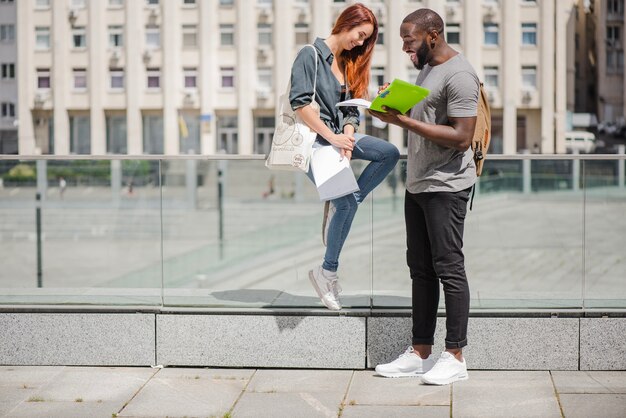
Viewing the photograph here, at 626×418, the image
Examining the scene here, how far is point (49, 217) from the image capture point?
9.83 metres

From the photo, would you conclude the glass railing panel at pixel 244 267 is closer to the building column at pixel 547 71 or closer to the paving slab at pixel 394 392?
the paving slab at pixel 394 392

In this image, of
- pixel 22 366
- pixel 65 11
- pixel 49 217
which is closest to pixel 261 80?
pixel 65 11

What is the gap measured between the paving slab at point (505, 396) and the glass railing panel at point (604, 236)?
66cm

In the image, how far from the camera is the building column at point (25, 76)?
231ft

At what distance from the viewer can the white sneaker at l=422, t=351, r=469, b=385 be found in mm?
5082

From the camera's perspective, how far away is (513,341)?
18.0 ft

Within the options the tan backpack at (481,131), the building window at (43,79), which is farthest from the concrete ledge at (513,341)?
the building window at (43,79)

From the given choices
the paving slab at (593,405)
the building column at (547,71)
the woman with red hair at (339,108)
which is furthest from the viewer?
the building column at (547,71)

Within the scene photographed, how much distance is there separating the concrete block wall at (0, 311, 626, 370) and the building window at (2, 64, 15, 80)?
6861 cm

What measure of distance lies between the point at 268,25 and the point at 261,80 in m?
3.57

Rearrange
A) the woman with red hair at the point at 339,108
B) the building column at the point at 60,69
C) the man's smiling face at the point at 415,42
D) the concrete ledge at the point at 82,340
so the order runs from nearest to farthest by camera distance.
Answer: the man's smiling face at the point at 415,42 → the woman with red hair at the point at 339,108 → the concrete ledge at the point at 82,340 → the building column at the point at 60,69

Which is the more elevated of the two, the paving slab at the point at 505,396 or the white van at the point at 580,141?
the white van at the point at 580,141

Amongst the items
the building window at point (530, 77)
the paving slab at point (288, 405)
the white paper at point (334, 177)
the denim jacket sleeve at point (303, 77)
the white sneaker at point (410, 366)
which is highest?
the building window at point (530, 77)

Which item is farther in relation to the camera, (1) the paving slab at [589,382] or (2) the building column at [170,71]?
(2) the building column at [170,71]
